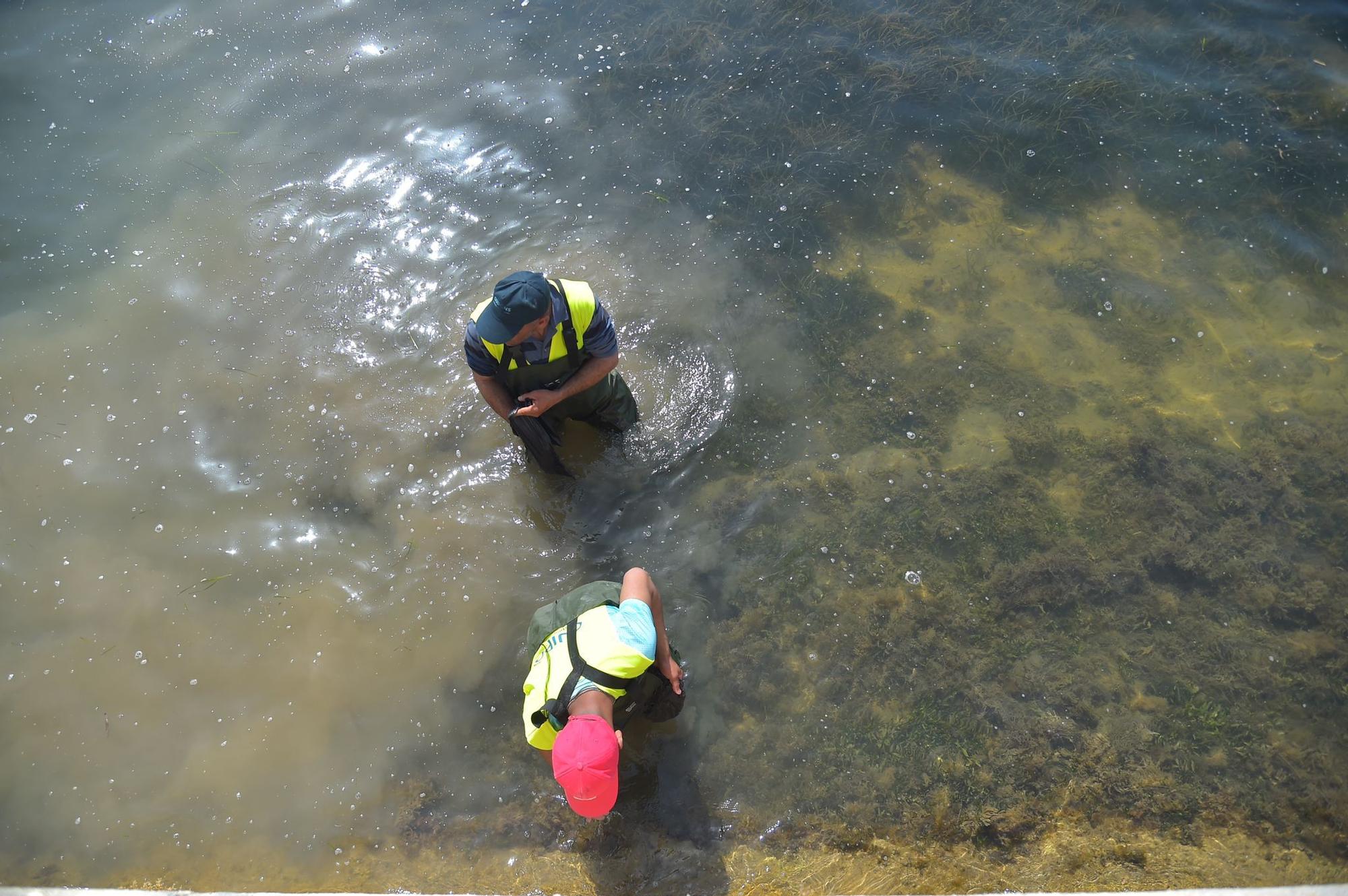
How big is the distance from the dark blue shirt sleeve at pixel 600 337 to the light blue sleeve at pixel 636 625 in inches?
53.6

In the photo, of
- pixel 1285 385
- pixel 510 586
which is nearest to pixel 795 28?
pixel 1285 385

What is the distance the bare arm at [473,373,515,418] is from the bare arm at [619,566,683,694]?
3.95ft

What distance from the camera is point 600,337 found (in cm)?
444

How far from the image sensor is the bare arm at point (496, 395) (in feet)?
14.8

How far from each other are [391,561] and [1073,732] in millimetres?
3974

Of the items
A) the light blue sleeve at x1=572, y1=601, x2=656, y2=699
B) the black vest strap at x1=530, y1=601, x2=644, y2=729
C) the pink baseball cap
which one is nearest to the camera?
the pink baseball cap

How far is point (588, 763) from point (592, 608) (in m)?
0.91

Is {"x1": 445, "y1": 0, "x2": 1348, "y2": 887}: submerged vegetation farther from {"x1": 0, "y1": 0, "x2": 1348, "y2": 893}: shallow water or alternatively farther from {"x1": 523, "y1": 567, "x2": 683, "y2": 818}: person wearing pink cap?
{"x1": 523, "y1": 567, "x2": 683, "y2": 818}: person wearing pink cap

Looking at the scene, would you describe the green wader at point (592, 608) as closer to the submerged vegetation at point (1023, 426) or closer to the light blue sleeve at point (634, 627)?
the light blue sleeve at point (634, 627)

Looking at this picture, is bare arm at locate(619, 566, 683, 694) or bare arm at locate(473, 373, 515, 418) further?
bare arm at locate(473, 373, 515, 418)

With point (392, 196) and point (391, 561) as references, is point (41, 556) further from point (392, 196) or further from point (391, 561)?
point (392, 196)

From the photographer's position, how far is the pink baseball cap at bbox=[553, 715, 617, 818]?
10.4 ft

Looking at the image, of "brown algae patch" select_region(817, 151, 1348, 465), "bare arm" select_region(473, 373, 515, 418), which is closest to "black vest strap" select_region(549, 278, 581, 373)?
"bare arm" select_region(473, 373, 515, 418)

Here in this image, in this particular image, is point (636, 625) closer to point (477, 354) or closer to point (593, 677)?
point (593, 677)
